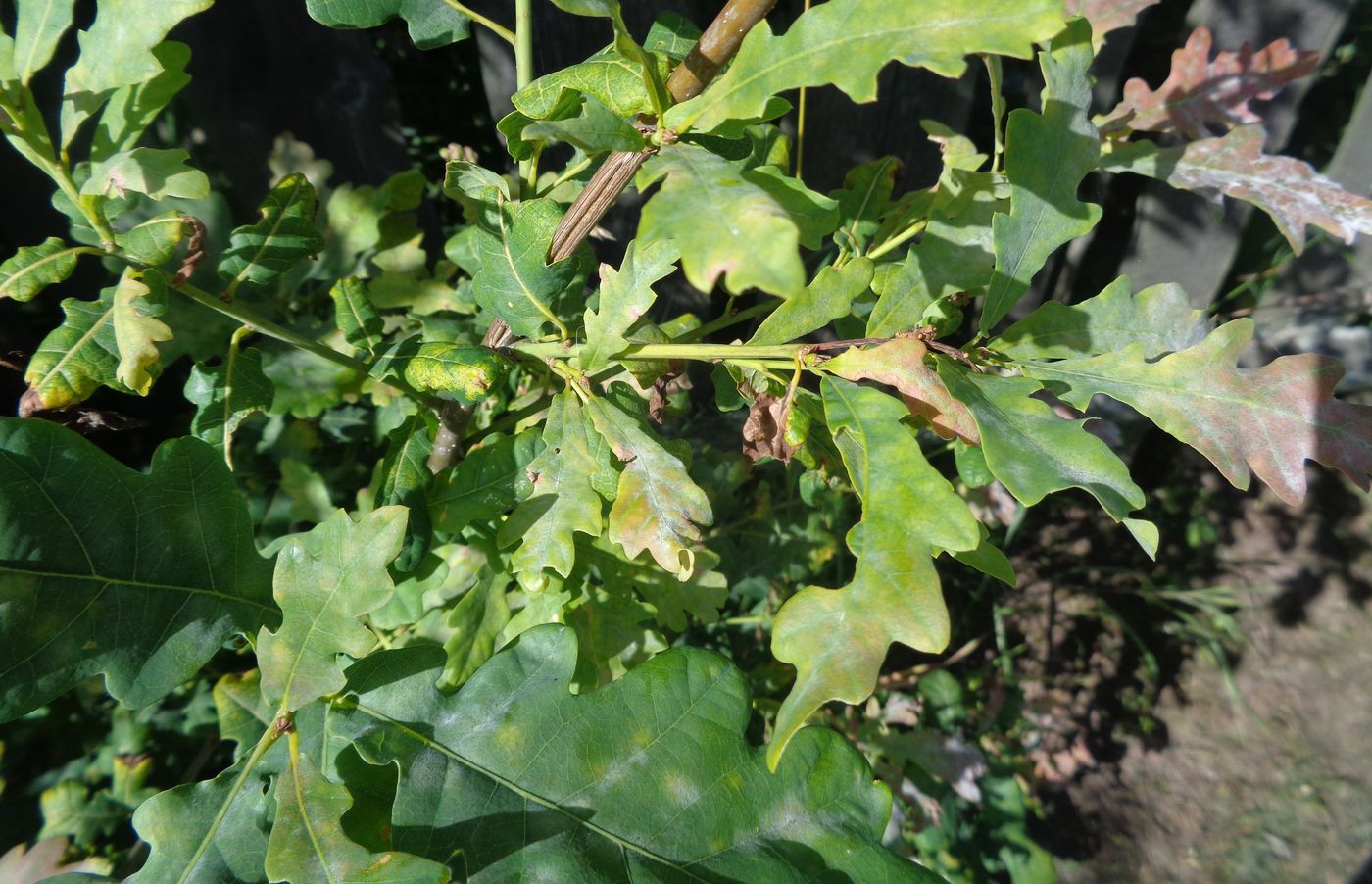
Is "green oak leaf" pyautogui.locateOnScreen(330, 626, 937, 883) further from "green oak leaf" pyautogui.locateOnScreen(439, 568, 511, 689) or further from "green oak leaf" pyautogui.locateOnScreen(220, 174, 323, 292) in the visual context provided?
"green oak leaf" pyautogui.locateOnScreen(220, 174, 323, 292)

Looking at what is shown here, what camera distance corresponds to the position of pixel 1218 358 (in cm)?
Result: 92

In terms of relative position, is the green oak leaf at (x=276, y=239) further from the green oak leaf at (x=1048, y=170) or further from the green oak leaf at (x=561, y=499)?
the green oak leaf at (x=1048, y=170)

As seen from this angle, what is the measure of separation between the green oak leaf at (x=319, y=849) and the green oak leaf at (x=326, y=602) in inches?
3.5

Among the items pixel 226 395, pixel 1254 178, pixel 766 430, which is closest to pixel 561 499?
pixel 766 430

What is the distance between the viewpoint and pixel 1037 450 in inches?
31.7

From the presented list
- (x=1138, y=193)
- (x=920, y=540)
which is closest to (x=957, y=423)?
(x=920, y=540)

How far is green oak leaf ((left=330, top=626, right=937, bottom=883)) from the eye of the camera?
967 millimetres

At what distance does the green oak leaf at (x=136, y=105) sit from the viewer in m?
1.13

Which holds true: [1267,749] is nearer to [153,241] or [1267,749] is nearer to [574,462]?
[574,462]

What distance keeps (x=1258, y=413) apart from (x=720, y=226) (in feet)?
2.19

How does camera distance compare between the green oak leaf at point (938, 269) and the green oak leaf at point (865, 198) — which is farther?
the green oak leaf at point (865, 198)

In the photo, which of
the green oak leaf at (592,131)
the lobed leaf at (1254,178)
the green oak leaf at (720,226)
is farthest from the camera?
the lobed leaf at (1254,178)

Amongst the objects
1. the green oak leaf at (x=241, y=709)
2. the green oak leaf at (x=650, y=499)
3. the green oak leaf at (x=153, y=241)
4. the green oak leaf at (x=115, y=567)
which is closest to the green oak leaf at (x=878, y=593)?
the green oak leaf at (x=650, y=499)

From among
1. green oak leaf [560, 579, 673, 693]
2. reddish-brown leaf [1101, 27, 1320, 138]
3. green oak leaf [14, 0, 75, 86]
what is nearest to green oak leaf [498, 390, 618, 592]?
green oak leaf [560, 579, 673, 693]
